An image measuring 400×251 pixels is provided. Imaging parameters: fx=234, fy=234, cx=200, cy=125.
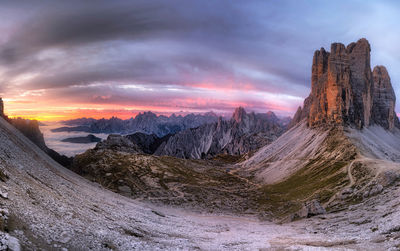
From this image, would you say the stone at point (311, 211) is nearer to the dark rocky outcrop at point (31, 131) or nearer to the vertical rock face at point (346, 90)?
the vertical rock face at point (346, 90)

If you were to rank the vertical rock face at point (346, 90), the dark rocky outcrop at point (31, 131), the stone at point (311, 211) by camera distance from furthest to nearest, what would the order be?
the vertical rock face at point (346, 90) → the dark rocky outcrop at point (31, 131) → the stone at point (311, 211)

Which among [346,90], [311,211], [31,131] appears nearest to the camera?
[311,211]

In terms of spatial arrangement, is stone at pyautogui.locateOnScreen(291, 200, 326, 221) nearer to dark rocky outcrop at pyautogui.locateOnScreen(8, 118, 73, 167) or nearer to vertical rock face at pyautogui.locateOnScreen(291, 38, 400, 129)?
vertical rock face at pyautogui.locateOnScreen(291, 38, 400, 129)

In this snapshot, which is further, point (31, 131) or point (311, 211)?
point (31, 131)

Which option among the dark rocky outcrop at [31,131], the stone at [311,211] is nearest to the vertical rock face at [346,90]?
the stone at [311,211]

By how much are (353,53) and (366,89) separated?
3232 centimetres

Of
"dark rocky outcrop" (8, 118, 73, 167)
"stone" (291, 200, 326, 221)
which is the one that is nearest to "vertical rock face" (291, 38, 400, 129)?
A: "stone" (291, 200, 326, 221)

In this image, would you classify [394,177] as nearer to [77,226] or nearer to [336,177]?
[336,177]

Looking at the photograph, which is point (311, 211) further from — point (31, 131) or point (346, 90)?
point (31, 131)

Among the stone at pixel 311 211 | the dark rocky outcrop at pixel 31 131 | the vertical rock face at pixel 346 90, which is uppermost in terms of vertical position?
the vertical rock face at pixel 346 90

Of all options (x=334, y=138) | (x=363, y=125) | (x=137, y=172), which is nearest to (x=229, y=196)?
(x=137, y=172)

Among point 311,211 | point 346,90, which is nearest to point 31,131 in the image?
point 311,211

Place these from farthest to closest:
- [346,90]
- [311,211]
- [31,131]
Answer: [346,90] < [31,131] < [311,211]

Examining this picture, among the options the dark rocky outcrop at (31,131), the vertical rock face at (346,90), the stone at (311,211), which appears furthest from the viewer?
the vertical rock face at (346,90)
